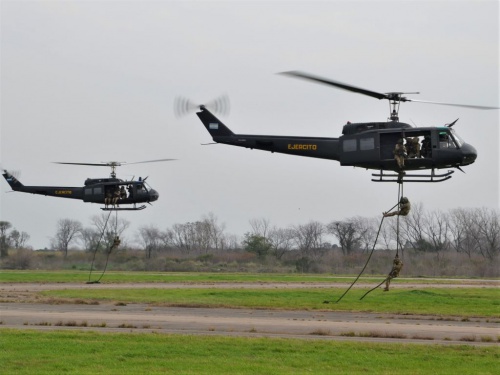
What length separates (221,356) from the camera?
20688 millimetres

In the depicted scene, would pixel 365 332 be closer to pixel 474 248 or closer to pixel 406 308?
pixel 406 308

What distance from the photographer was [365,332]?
26.4 metres

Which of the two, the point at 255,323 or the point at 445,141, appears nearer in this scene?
the point at 445,141

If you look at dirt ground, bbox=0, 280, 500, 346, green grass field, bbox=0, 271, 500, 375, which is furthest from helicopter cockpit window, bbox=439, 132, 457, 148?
green grass field, bbox=0, 271, 500, 375

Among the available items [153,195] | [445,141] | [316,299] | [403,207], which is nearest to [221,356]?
[403,207]

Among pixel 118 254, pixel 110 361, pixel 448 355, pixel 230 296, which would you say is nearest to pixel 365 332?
pixel 448 355

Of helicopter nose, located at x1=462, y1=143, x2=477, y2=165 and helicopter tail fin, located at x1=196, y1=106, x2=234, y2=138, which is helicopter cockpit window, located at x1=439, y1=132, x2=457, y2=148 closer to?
helicopter nose, located at x1=462, y1=143, x2=477, y2=165

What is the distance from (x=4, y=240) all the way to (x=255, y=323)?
94.7 m

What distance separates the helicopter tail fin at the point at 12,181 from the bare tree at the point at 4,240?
53322mm

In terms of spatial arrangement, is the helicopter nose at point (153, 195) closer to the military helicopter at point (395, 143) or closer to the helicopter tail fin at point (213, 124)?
the helicopter tail fin at point (213, 124)

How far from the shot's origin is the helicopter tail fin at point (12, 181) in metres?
56.1

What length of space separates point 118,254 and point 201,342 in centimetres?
8088

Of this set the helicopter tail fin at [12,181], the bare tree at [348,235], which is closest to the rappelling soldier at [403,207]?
the helicopter tail fin at [12,181]

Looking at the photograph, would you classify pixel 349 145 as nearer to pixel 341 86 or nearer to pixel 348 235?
pixel 341 86
